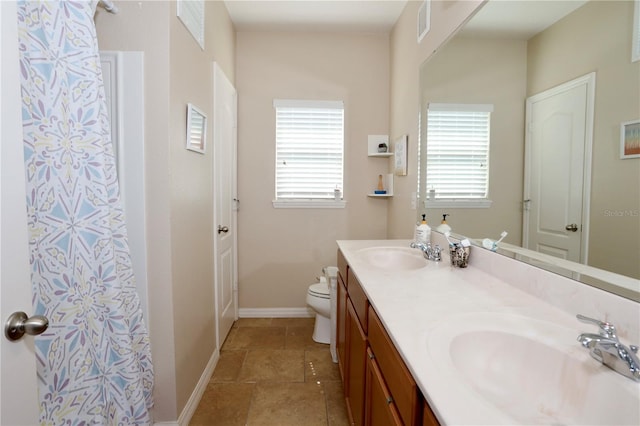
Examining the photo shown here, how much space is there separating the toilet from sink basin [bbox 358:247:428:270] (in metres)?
0.45

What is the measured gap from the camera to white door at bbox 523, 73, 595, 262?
85 centimetres

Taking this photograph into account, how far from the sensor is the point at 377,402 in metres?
1.02

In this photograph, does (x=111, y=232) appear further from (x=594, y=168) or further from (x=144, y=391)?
(x=594, y=168)

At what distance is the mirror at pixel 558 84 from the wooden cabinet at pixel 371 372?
1.97 ft

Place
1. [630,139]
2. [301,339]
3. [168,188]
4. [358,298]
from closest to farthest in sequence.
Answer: [630,139]
[358,298]
[168,188]
[301,339]

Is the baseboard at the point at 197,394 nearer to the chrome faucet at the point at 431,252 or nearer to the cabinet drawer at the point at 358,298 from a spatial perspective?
the cabinet drawer at the point at 358,298

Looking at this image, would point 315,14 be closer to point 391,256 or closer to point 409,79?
point 409,79

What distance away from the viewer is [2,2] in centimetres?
63

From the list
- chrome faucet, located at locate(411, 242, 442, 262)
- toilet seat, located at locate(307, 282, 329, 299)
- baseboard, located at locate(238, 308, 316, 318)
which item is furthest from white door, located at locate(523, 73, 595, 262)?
baseboard, located at locate(238, 308, 316, 318)

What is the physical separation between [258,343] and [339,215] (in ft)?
4.55

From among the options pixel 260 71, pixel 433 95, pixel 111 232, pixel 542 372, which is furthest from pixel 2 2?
pixel 260 71

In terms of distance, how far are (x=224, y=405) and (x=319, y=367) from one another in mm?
699

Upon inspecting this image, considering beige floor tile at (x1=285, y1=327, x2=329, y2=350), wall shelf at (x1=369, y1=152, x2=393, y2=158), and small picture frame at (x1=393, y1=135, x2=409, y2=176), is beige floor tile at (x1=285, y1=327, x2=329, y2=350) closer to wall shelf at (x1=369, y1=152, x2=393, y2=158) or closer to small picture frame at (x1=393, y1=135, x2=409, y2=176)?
small picture frame at (x1=393, y1=135, x2=409, y2=176)

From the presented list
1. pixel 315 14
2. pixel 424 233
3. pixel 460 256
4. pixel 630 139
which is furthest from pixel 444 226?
pixel 315 14
